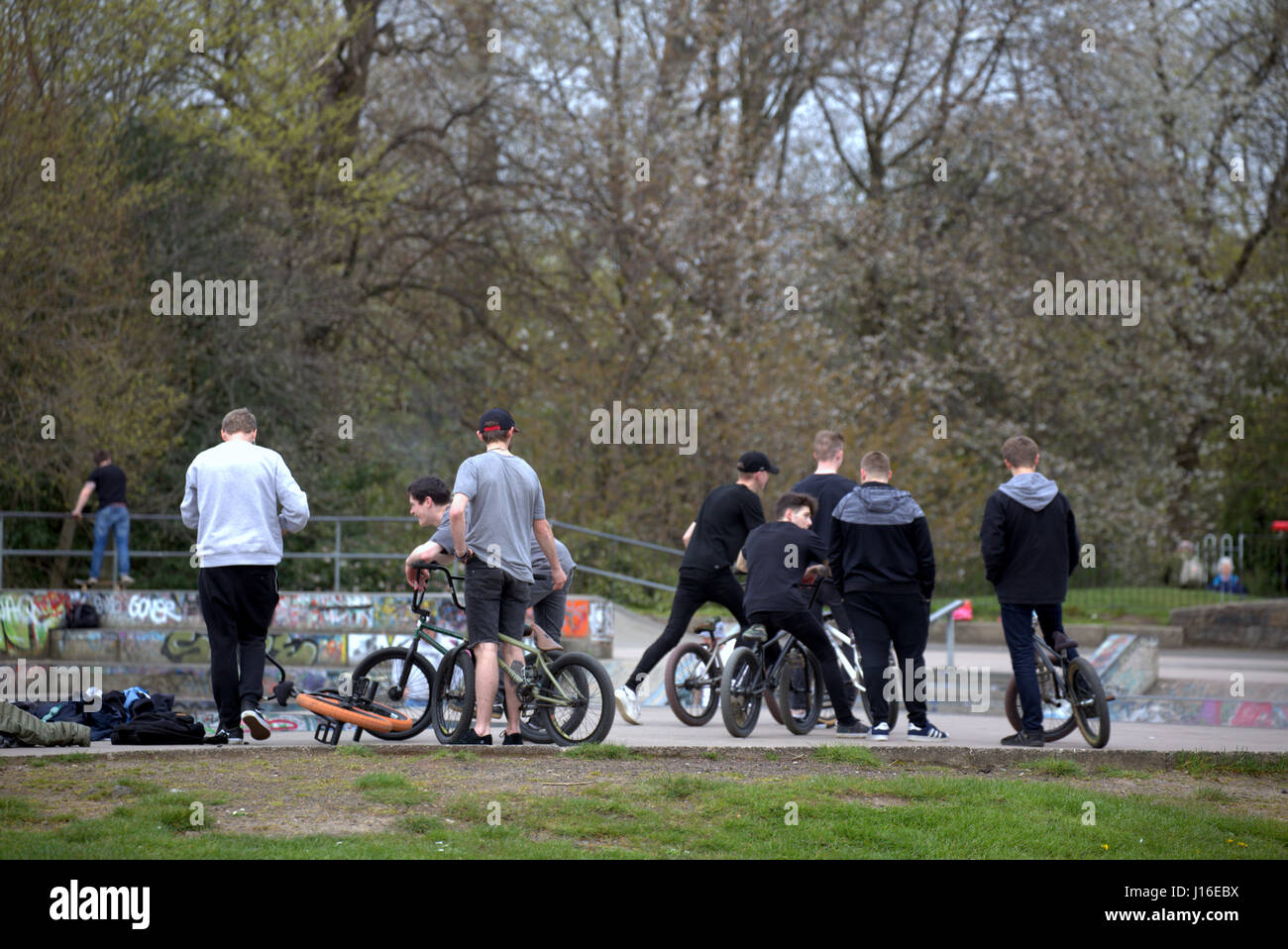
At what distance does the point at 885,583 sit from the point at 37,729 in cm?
544

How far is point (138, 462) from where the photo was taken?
2073 centimetres

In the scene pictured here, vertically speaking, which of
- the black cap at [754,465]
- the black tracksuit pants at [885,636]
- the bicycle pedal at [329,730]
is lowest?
the bicycle pedal at [329,730]

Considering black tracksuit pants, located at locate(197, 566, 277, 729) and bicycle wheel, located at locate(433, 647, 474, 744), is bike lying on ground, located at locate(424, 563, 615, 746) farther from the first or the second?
black tracksuit pants, located at locate(197, 566, 277, 729)

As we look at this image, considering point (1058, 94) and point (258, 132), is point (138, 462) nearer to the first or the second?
point (258, 132)

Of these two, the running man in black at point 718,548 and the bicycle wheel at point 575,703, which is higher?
the running man in black at point 718,548

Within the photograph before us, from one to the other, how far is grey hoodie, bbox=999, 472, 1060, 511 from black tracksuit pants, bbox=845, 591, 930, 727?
946 mm

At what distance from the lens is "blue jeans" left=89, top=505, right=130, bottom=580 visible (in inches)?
758

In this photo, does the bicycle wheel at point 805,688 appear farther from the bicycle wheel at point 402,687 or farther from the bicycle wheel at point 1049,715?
the bicycle wheel at point 402,687

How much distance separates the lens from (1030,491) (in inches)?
400

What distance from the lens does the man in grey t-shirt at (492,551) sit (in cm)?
914

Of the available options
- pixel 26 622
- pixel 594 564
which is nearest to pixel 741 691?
pixel 26 622

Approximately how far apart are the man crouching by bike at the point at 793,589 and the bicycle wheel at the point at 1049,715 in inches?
41.1

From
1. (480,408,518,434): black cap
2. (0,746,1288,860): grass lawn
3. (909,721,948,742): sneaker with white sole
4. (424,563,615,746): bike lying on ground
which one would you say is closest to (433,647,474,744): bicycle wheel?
(424,563,615,746): bike lying on ground

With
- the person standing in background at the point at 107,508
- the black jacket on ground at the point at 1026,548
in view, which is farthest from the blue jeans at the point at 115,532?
the black jacket on ground at the point at 1026,548
